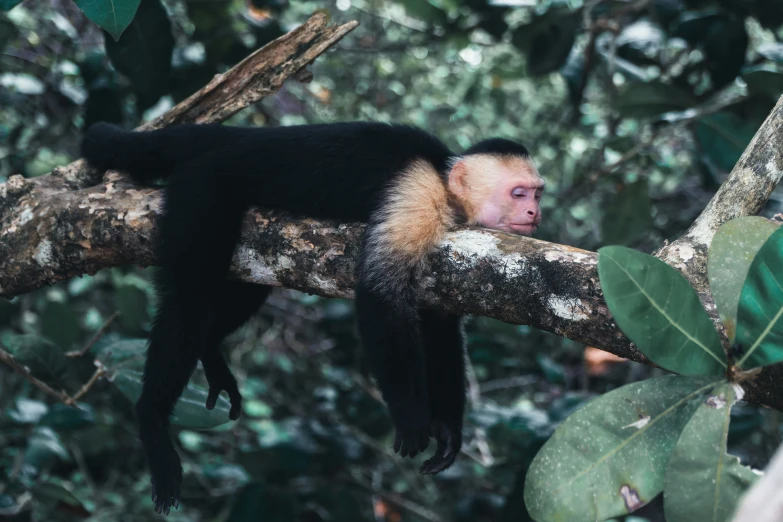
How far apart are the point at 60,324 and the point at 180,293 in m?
1.19

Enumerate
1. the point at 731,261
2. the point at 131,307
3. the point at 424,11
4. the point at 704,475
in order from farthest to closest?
the point at 424,11 < the point at 131,307 < the point at 731,261 < the point at 704,475

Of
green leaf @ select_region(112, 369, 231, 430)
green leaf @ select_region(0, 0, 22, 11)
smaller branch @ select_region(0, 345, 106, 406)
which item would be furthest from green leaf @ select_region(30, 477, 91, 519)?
green leaf @ select_region(0, 0, 22, 11)

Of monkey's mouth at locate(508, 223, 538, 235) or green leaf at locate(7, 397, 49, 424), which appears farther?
green leaf at locate(7, 397, 49, 424)

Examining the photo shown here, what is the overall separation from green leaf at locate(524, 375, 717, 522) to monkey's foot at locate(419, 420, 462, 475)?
979mm

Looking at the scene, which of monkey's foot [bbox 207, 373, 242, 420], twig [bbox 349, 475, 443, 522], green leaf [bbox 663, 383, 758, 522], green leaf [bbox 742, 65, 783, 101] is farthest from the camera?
twig [bbox 349, 475, 443, 522]

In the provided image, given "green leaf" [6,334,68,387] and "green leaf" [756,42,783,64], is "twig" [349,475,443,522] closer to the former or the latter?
"green leaf" [6,334,68,387]

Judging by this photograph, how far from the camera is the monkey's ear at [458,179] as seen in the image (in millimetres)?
2584

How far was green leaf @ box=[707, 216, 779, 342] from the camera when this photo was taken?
1330 mm

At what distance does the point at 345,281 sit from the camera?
2055mm

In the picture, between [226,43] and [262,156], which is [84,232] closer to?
[262,156]

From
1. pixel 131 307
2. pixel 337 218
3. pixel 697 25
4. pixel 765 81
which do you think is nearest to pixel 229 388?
pixel 337 218

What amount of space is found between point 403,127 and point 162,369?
1222 millimetres

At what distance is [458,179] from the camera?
261 centimetres

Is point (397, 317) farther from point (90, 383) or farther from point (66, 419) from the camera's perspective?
point (66, 419)
